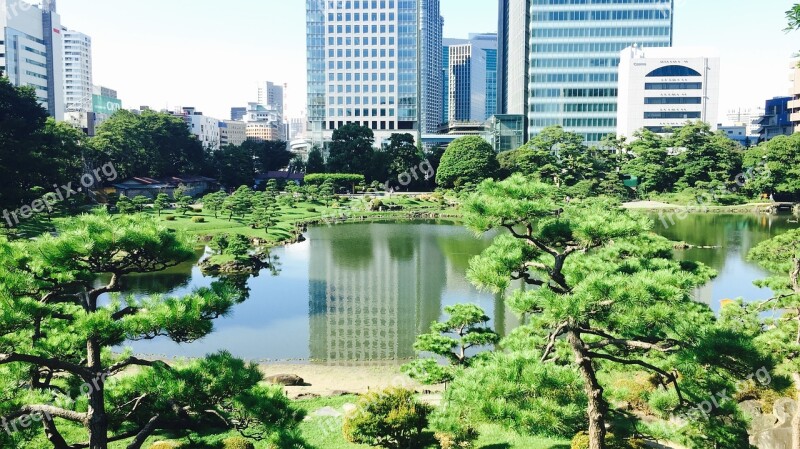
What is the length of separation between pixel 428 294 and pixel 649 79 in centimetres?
5839

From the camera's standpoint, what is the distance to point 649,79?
236 feet

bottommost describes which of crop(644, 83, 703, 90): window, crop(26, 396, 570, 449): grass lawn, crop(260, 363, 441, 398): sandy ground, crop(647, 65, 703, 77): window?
crop(260, 363, 441, 398): sandy ground

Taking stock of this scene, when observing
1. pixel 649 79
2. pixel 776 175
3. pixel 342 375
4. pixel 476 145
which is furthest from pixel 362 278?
pixel 649 79

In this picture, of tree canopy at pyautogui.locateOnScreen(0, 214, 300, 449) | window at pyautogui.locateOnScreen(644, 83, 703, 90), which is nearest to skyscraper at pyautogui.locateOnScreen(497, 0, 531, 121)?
window at pyautogui.locateOnScreen(644, 83, 703, 90)

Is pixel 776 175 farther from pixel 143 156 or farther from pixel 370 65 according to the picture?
pixel 143 156

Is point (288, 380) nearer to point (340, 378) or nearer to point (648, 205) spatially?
point (340, 378)

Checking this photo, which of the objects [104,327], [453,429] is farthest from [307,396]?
[104,327]

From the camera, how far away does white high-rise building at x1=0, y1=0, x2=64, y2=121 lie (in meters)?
72.4

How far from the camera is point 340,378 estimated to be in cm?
1689

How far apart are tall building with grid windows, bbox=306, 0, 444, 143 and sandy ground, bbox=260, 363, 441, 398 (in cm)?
7471

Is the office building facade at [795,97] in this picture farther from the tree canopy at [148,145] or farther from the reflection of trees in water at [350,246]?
the tree canopy at [148,145]

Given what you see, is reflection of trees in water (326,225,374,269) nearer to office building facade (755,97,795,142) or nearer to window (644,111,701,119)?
window (644,111,701,119)

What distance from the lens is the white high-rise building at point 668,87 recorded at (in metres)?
71.6

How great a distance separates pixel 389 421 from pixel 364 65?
8433cm
